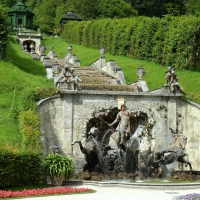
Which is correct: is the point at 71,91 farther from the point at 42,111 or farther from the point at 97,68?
the point at 97,68

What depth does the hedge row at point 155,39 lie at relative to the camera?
3403 centimetres

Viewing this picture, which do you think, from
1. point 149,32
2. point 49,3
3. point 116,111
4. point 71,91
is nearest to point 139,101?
point 116,111

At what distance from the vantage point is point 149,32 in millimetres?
39094

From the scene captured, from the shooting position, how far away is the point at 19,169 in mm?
17141

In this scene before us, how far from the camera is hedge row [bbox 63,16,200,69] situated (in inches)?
1340

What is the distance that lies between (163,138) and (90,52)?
26514 mm

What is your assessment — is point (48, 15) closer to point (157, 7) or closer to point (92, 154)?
point (157, 7)

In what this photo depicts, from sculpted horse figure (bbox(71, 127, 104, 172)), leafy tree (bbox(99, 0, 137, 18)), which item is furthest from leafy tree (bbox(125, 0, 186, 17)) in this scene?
sculpted horse figure (bbox(71, 127, 104, 172))

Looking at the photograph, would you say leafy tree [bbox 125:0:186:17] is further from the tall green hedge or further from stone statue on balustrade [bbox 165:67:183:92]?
stone statue on balustrade [bbox 165:67:183:92]

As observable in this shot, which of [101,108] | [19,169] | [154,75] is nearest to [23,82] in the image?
[101,108]

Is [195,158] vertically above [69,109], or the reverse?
[69,109]

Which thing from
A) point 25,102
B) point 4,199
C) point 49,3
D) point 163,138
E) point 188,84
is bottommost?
point 4,199

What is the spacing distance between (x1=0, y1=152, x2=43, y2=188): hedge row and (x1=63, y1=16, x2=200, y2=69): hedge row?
19099 millimetres

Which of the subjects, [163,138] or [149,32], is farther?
[149,32]
